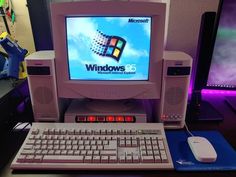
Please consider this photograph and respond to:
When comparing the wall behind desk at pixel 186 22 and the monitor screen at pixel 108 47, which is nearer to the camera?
the monitor screen at pixel 108 47

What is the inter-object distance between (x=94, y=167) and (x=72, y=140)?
130 mm

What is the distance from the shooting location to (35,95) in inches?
33.9

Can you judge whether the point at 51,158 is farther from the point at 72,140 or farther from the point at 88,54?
the point at 88,54

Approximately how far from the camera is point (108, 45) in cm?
82

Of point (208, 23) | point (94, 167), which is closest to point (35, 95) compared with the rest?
point (94, 167)

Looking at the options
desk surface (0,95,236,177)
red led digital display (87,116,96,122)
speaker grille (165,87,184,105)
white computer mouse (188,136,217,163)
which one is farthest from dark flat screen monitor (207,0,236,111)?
red led digital display (87,116,96,122)

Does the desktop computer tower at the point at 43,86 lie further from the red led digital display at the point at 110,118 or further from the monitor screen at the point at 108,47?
the red led digital display at the point at 110,118

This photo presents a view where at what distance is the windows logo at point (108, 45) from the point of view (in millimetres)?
816

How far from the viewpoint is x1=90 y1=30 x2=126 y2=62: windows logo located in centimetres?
82

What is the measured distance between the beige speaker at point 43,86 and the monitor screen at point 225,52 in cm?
67

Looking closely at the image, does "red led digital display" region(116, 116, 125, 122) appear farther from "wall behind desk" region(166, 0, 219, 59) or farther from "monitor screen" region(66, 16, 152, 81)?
"wall behind desk" region(166, 0, 219, 59)

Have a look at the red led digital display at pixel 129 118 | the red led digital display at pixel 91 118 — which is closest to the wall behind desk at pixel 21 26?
the red led digital display at pixel 91 118

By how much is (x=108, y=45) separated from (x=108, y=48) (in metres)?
0.01

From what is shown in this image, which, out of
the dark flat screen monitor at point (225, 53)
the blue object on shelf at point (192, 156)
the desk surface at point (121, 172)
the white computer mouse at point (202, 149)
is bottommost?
the desk surface at point (121, 172)
